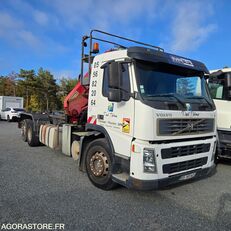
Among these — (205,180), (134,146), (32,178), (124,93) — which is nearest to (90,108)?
(124,93)

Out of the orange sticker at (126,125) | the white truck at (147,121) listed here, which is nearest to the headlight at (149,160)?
the white truck at (147,121)

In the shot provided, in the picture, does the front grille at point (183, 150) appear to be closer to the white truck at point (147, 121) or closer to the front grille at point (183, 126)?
the white truck at point (147, 121)

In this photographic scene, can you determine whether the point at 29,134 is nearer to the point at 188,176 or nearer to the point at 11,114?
the point at 188,176

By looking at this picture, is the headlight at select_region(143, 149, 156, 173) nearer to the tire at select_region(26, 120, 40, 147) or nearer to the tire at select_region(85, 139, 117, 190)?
the tire at select_region(85, 139, 117, 190)

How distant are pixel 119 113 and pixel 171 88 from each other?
3.47 ft

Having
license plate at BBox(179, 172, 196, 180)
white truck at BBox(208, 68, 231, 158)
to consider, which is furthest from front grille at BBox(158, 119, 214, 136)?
white truck at BBox(208, 68, 231, 158)

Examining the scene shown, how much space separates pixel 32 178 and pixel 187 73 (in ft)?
13.1

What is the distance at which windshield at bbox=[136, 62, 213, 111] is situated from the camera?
372cm

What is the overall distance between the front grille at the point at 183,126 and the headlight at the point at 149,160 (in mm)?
346

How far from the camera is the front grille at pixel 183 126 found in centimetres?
359

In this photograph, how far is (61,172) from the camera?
18.2 feet

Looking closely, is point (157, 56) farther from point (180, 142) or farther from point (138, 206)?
point (138, 206)

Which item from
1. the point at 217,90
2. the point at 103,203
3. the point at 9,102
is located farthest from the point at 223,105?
the point at 9,102

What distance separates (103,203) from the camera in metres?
3.86
